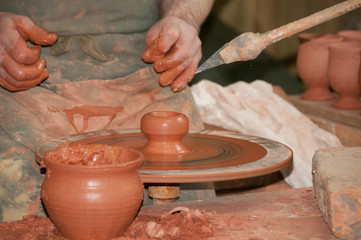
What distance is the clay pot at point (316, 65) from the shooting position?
427cm

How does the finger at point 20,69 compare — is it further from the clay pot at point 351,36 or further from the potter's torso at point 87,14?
the clay pot at point 351,36

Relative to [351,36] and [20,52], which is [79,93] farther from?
[351,36]

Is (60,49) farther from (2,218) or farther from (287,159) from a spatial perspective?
(287,159)

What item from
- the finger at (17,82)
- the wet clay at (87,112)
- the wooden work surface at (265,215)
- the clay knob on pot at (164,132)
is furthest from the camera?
the wet clay at (87,112)

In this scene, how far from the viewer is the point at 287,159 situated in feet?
6.93

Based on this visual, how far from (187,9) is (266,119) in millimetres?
966

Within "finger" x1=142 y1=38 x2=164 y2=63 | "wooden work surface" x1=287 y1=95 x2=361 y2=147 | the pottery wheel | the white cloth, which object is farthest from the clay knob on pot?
"wooden work surface" x1=287 y1=95 x2=361 y2=147

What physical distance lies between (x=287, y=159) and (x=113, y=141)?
71 centimetres

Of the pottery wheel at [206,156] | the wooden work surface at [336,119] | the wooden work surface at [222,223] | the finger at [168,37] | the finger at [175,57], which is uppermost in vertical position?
the finger at [168,37]

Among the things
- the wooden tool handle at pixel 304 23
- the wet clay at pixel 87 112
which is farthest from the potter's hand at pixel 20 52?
the wooden tool handle at pixel 304 23

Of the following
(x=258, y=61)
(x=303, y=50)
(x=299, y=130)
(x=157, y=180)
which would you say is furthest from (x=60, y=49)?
(x=258, y=61)

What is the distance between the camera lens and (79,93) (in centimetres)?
266

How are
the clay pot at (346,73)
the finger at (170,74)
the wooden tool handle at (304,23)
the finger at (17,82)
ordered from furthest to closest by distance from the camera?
the clay pot at (346,73)
the finger at (170,74)
the finger at (17,82)
the wooden tool handle at (304,23)

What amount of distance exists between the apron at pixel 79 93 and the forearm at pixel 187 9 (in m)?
0.12
